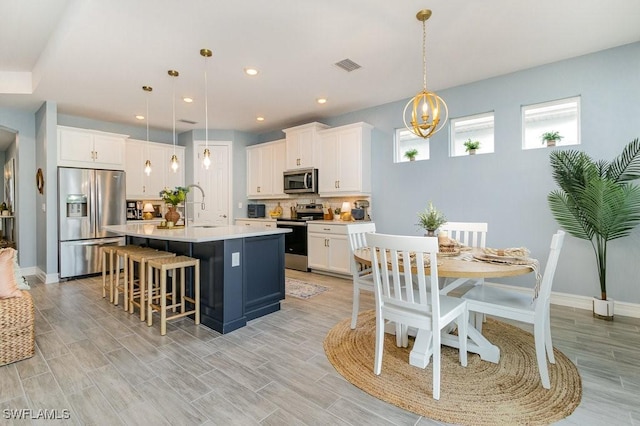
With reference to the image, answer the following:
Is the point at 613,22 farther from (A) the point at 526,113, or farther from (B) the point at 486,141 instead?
(B) the point at 486,141

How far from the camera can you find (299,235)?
5.50 meters

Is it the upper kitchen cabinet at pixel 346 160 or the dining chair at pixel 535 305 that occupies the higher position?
the upper kitchen cabinet at pixel 346 160

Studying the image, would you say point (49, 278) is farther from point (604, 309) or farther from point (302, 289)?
point (604, 309)

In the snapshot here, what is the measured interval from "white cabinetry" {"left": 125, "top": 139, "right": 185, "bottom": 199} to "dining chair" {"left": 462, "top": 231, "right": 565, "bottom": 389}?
6.08m

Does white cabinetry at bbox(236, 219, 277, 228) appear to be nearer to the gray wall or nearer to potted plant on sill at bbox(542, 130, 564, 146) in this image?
the gray wall

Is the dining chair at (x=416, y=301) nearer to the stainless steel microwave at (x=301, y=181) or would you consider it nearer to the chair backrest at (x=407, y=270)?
the chair backrest at (x=407, y=270)

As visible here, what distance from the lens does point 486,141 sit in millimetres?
4156

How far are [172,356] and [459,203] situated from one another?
3834mm

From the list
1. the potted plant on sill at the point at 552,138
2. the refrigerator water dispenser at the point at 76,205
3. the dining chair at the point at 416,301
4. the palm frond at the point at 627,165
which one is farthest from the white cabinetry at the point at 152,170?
the palm frond at the point at 627,165

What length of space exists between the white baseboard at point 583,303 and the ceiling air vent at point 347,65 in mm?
2841

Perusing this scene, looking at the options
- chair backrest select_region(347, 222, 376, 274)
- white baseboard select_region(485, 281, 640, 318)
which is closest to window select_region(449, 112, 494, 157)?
white baseboard select_region(485, 281, 640, 318)

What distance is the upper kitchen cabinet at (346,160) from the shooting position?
4980 mm

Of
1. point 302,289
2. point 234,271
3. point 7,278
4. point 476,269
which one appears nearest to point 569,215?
point 476,269

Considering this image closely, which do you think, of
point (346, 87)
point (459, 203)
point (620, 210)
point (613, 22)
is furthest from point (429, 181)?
point (613, 22)
